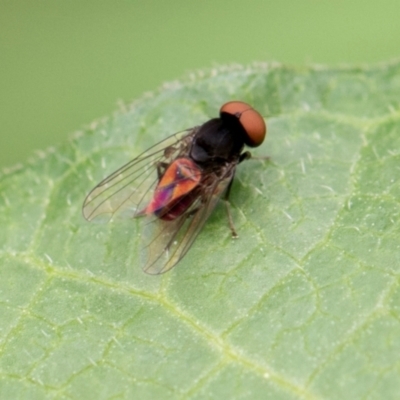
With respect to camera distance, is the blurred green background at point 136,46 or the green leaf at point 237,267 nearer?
the green leaf at point 237,267

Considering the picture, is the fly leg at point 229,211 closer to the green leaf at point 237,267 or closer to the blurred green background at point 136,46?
the green leaf at point 237,267

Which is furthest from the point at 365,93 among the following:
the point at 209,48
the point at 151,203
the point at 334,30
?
the point at 209,48

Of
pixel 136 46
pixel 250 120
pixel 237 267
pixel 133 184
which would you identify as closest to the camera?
pixel 237 267

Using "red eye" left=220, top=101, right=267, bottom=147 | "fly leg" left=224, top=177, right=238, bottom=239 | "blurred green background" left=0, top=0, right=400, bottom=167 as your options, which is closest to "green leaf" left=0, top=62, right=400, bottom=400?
"fly leg" left=224, top=177, right=238, bottom=239

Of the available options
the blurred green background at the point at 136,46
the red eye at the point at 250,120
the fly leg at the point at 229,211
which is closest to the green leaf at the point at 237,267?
the fly leg at the point at 229,211

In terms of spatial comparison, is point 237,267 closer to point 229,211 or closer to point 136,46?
point 229,211

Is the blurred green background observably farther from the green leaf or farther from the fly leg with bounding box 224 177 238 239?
the fly leg with bounding box 224 177 238 239

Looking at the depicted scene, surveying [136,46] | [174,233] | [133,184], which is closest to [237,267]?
[174,233]
